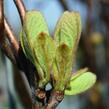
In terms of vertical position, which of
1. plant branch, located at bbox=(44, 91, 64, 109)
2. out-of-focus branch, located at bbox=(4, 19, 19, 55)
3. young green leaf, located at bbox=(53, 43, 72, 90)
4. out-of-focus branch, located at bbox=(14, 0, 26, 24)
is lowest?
plant branch, located at bbox=(44, 91, 64, 109)

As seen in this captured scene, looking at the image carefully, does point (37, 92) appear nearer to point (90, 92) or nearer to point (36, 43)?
point (36, 43)

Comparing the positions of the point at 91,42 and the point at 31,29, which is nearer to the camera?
the point at 31,29

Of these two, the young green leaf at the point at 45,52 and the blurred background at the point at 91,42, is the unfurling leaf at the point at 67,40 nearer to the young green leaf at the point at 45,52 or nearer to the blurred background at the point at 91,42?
the young green leaf at the point at 45,52

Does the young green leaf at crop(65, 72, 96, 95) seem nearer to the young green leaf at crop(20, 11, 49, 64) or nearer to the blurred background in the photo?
the young green leaf at crop(20, 11, 49, 64)

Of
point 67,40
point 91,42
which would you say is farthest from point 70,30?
point 91,42

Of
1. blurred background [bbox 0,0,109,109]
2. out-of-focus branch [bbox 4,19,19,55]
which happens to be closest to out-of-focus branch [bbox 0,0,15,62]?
out-of-focus branch [bbox 4,19,19,55]

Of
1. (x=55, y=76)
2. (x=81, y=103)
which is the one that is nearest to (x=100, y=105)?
(x=81, y=103)

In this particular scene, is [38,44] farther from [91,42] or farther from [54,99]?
[91,42]
